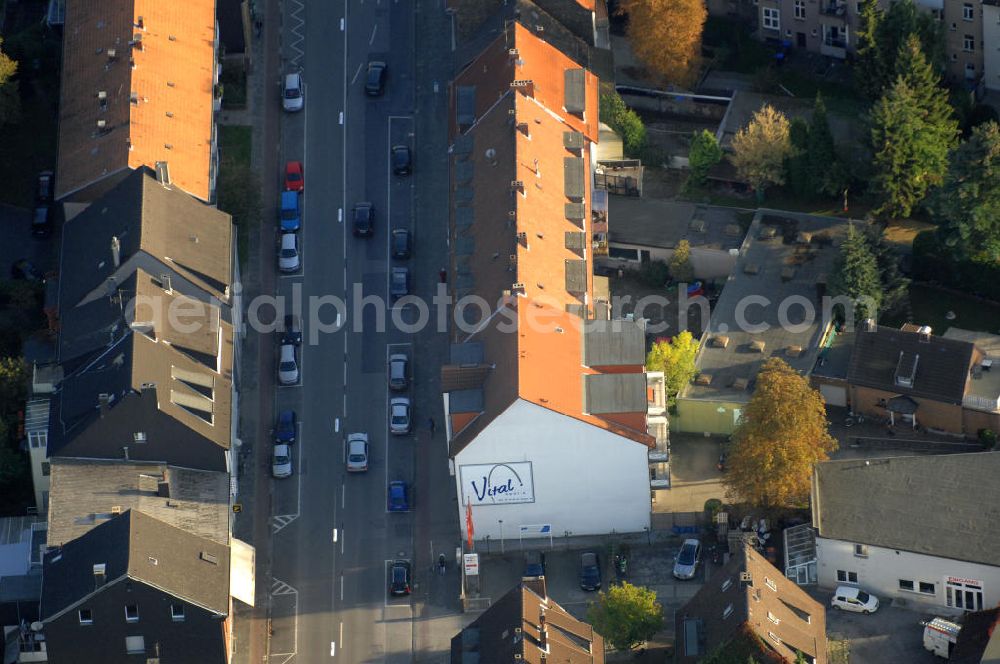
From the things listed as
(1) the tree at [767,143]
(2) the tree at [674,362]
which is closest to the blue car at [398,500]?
(2) the tree at [674,362]

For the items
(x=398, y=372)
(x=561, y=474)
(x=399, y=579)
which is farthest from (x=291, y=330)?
(x=561, y=474)

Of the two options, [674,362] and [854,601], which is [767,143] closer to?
[674,362]

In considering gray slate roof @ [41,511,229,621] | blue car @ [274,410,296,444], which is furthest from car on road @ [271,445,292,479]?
gray slate roof @ [41,511,229,621]

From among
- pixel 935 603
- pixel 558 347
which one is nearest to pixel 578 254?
pixel 558 347

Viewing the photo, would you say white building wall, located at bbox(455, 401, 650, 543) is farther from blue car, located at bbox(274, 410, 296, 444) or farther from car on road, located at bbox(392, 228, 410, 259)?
car on road, located at bbox(392, 228, 410, 259)

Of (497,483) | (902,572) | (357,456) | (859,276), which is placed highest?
(859,276)
